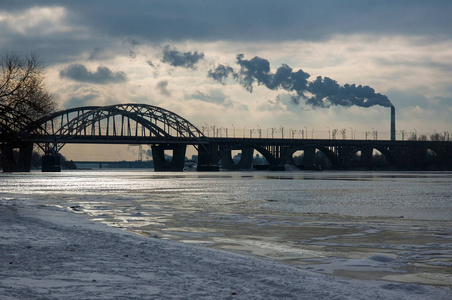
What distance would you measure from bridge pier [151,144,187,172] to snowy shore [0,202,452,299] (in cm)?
15302

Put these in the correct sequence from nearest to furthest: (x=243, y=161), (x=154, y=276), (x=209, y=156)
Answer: (x=154, y=276) < (x=209, y=156) < (x=243, y=161)

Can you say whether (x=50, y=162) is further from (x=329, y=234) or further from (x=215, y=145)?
(x=329, y=234)

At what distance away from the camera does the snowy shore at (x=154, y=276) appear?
6867 mm

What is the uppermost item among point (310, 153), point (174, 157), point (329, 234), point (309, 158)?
point (310, 153)

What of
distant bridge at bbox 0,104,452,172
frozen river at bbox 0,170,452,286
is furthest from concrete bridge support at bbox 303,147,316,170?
frozen river at bbox 0,170,452,286

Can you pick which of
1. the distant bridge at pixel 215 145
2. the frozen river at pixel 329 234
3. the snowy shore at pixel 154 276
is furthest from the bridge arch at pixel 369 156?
the snowy shore at pixel 154 276

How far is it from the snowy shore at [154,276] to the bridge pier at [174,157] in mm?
153021

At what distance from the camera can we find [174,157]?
16688 centimetres

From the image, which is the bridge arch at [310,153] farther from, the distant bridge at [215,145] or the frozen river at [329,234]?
the frozen river at [329,234]

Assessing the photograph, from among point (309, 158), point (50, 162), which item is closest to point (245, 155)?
point (309, 158)

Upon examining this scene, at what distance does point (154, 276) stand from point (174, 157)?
15973 cm

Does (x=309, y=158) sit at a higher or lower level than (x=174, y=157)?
lower

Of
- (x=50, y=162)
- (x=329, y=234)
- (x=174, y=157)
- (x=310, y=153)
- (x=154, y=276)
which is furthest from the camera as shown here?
(x=310, y=153)

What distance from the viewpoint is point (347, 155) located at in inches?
6555
